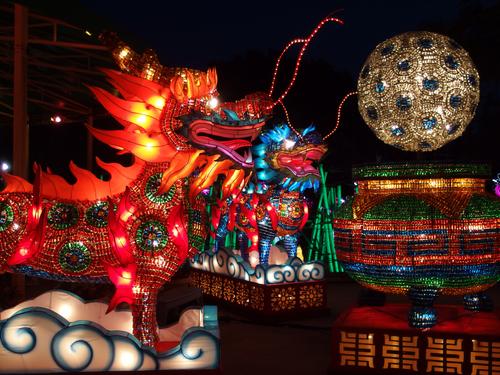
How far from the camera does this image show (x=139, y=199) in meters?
3.50

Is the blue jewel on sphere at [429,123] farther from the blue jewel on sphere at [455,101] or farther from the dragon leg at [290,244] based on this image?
the dragon leg at [290,244]

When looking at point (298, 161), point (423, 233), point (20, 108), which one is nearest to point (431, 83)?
point (423, 233)

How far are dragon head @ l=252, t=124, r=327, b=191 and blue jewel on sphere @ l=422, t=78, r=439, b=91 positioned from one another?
3317mm

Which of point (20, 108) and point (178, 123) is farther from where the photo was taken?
point (20, 108)

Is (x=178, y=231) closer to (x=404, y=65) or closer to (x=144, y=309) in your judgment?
(x=144, y=309)

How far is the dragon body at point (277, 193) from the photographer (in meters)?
6.87

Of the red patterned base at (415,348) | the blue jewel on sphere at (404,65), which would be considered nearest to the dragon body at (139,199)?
the blue jewel on sphere at (404,65)

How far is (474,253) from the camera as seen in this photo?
3.40 meters

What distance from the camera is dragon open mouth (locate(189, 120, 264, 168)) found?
3.44 m

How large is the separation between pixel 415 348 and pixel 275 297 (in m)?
2.55

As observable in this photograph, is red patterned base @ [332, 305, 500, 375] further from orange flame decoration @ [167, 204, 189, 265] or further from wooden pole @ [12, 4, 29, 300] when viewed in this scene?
wooden pole @ [12, 4, 29, 300]

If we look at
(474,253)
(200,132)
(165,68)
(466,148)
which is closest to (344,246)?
(474,253)

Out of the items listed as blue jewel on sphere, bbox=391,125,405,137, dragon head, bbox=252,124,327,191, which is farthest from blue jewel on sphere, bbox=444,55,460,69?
dragon head, bbox=252,124,327,191

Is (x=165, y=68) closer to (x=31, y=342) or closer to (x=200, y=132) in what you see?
(x=200, y=132)
